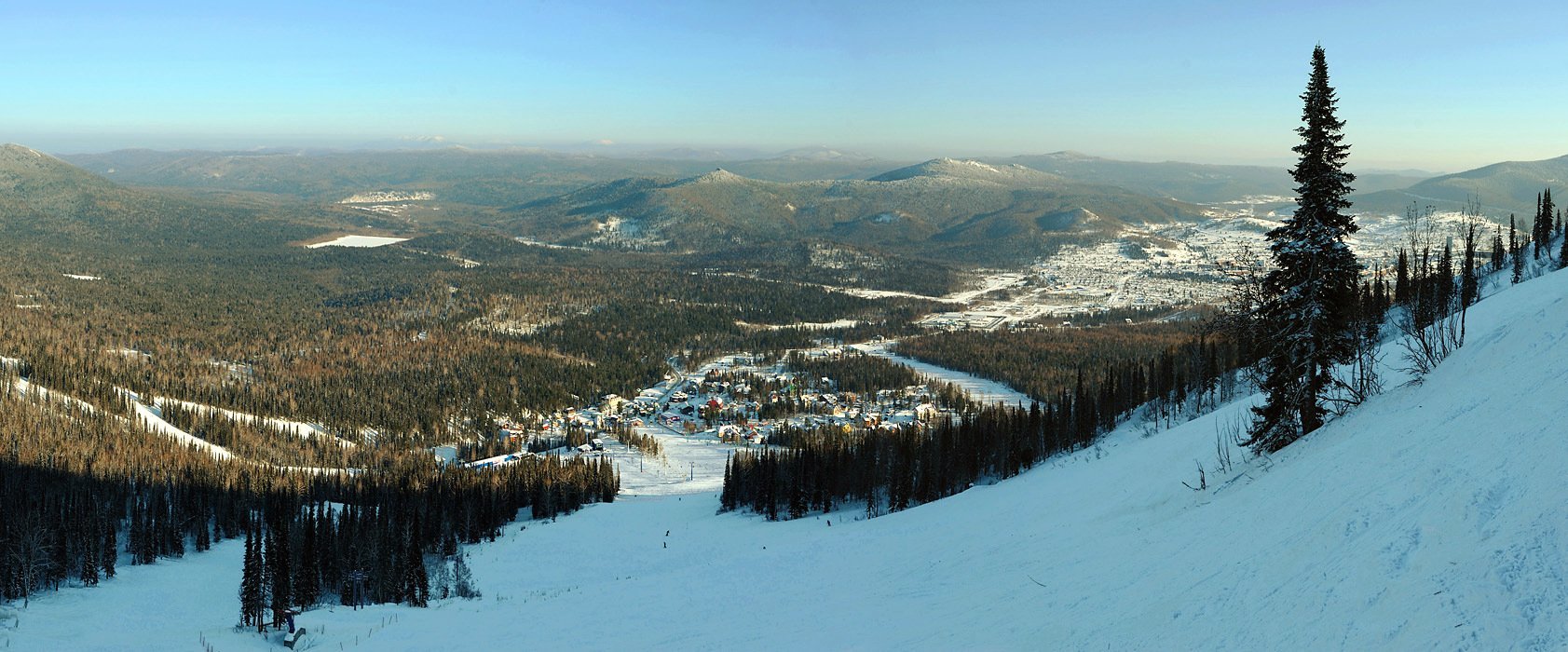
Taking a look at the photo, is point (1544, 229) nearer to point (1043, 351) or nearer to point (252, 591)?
point (1043, 351)

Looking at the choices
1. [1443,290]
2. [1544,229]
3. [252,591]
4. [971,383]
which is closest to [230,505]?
[252,591]

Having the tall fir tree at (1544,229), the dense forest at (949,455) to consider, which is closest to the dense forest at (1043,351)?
the dense forest at (949,455)

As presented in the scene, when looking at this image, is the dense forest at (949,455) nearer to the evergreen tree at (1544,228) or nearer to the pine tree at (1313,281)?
the evergreen tree at (1544,228)

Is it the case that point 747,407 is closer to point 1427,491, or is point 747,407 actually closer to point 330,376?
point 330,376

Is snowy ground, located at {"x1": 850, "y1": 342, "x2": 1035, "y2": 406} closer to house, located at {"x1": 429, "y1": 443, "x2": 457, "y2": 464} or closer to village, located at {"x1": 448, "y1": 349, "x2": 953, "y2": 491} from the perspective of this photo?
village, located at {"x1": 448, "y1": 349, "x2": 953, "y2": 491}

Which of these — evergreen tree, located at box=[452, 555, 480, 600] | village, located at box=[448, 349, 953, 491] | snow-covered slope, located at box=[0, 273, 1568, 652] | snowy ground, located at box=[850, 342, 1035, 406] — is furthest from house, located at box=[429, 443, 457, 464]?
snowy ground, located at box=[850, 342, 1035, 406]
